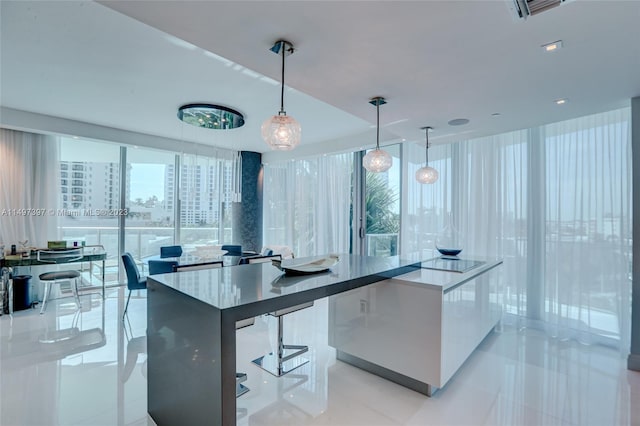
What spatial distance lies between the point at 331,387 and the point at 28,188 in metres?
5.52

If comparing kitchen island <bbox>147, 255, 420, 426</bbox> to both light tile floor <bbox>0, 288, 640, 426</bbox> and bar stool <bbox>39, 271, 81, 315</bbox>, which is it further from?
bar stool <bbox>39, 271, 81, 315</bbox>

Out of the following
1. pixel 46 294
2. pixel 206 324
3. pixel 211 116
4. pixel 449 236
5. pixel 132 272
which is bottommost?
pixel 46 294

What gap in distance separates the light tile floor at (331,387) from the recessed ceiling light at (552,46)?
2510 mm

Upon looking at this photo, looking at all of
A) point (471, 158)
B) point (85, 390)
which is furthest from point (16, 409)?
point (471, 158)

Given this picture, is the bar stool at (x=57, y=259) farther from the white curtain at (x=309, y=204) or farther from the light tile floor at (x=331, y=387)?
the white curtain at (x=309, y=204)

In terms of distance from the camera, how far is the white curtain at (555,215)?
322 centimetres

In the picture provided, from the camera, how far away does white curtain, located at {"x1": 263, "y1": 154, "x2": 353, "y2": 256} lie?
5.79 metres

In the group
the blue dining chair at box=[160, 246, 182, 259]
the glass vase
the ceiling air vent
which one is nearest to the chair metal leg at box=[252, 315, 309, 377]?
the glass vase

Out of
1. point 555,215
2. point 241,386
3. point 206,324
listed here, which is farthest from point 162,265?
point 555,215

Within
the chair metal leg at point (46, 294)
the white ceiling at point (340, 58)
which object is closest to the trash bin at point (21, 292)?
the chair metal leg at point (46, 294)

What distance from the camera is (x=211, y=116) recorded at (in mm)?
4160

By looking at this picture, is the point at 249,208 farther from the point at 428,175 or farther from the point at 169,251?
the point at 428,175

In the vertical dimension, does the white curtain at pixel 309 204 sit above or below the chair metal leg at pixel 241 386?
above

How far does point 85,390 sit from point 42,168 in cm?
422
